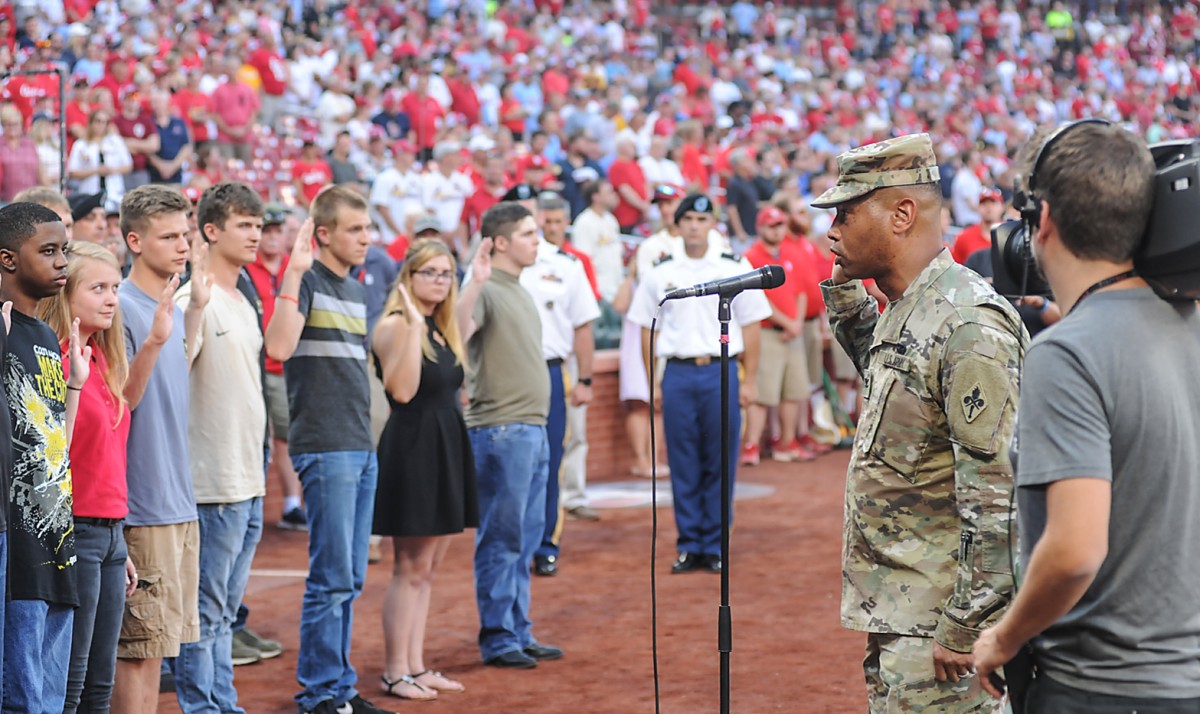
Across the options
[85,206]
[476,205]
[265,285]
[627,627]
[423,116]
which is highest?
[423,116]

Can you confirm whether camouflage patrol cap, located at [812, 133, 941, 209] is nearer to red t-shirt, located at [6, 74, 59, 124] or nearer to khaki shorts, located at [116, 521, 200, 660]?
khaki shorts, located at [116, 521, 200, 660]

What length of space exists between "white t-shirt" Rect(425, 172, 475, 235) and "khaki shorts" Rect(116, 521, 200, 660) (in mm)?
10744

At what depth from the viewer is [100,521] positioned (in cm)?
457

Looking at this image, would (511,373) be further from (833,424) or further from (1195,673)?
(833,424)

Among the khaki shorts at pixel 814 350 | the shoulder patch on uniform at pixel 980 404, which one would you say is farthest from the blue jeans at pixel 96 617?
the khaki shorts at pixel 814 350

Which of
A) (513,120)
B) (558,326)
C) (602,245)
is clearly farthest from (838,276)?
(513,120)

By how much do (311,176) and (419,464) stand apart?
907cm

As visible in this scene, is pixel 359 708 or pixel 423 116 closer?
pixel 359 708

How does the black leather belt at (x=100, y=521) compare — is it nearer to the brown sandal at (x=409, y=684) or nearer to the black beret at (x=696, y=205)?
the brown sandal at (x=409, y=684)

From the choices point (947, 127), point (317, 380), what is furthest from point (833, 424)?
point (947, 127)

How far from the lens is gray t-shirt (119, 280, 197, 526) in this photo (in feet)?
16.5

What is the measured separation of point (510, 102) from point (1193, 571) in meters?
18.6

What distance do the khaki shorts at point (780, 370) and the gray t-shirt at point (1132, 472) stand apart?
10089 millimetres

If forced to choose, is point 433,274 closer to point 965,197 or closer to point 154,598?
point 154,598
